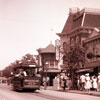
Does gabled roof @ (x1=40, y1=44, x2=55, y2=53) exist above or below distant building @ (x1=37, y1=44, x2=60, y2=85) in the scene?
above

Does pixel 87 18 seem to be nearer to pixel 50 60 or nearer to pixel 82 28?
pixel 82 28

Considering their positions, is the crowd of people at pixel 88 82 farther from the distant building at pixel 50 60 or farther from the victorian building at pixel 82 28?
the distant building at pixel 50 60

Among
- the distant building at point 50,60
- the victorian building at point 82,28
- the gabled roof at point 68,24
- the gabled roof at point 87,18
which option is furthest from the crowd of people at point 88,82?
the distant building at point 50,60

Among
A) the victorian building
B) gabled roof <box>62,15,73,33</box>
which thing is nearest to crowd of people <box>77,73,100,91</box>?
the victorian building

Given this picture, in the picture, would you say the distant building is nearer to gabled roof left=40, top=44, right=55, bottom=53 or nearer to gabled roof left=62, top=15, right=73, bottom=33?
gabled roof left=40, top=44, right=55, bottom=53

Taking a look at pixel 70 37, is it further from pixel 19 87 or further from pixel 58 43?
pixel 19 87

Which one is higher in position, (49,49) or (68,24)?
(68,24)

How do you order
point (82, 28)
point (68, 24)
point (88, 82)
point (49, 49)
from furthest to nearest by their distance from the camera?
point (49, 49), point (68, 24), point (82, 28), point (88, 82)

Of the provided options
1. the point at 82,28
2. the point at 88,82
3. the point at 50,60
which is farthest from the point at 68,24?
the point at 88,82

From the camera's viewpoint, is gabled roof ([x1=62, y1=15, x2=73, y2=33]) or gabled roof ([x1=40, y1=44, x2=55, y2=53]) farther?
gabled roof ([x1=40, y1=44, x2=55, y2=53])

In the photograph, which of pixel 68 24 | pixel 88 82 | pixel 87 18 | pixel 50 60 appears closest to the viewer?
pixel 88 82

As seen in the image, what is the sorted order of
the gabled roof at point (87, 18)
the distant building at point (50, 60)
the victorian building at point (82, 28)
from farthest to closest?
the distant building at point (50, 60)
the gabled roof at point (87, 18)
the victorian building at point (82, 28)

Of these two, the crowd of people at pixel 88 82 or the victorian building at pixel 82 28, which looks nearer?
the crowd of people at pixel 88 82

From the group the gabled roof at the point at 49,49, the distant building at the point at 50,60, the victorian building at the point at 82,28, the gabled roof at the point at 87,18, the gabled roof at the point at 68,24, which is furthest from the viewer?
the gabled roof at the point at 49,49
